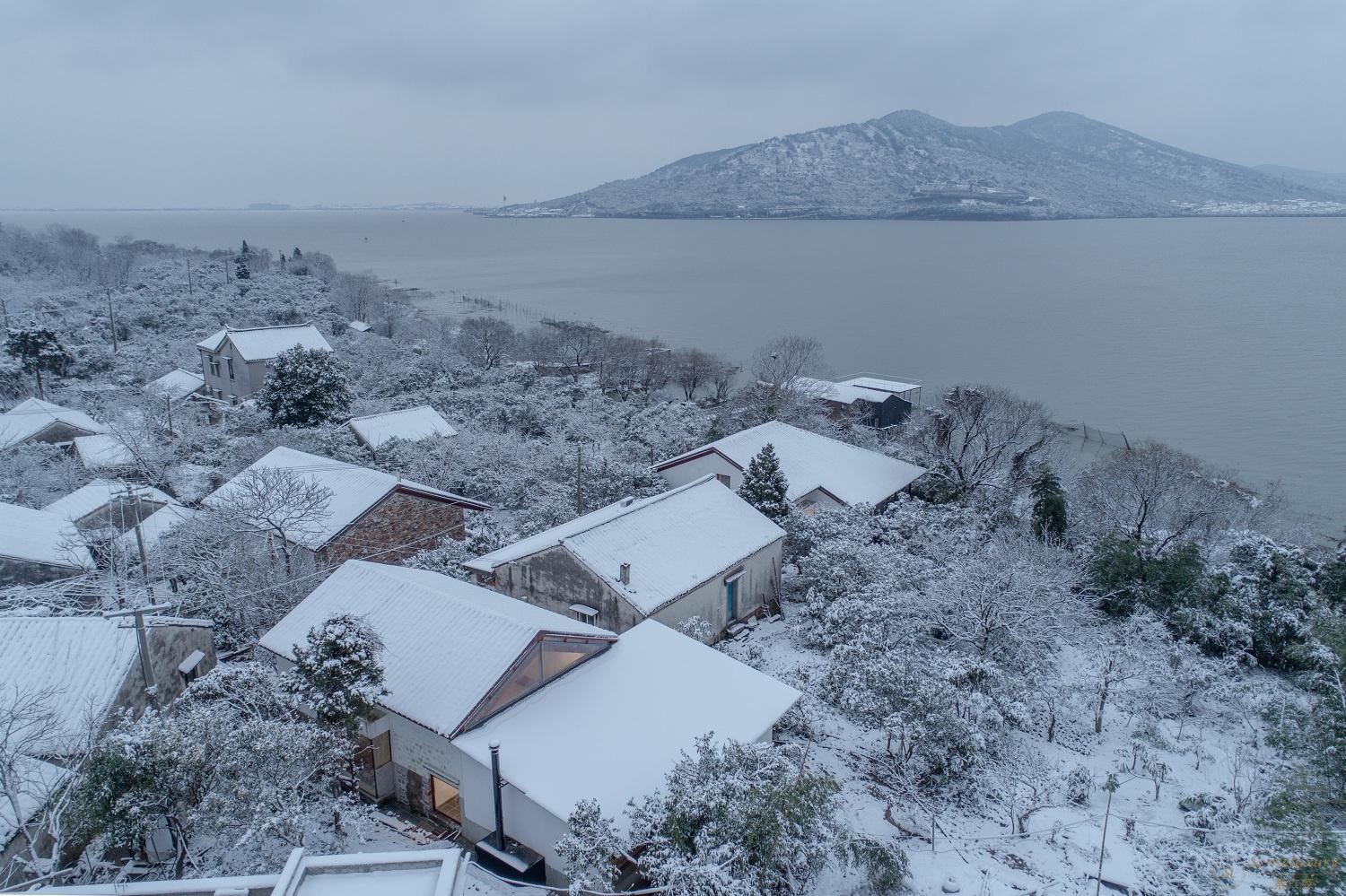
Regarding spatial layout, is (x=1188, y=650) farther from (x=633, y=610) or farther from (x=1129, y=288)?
(x=1129, y=288)

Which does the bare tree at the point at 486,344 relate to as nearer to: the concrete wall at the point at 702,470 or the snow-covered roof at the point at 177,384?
the snow-covered roof at the point at 177,384

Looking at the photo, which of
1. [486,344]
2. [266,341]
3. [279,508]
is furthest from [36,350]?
[279,508]

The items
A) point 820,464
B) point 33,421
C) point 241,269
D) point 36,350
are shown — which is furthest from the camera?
point 241,269

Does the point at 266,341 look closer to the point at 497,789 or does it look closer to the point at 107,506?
the point at 107,506

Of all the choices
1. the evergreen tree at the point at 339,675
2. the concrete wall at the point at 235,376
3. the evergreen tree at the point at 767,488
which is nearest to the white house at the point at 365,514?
the evergreen tree at the point at 767,488

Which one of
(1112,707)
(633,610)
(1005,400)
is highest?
(1005,400)

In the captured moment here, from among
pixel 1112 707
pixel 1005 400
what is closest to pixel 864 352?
pixel 1005 400
